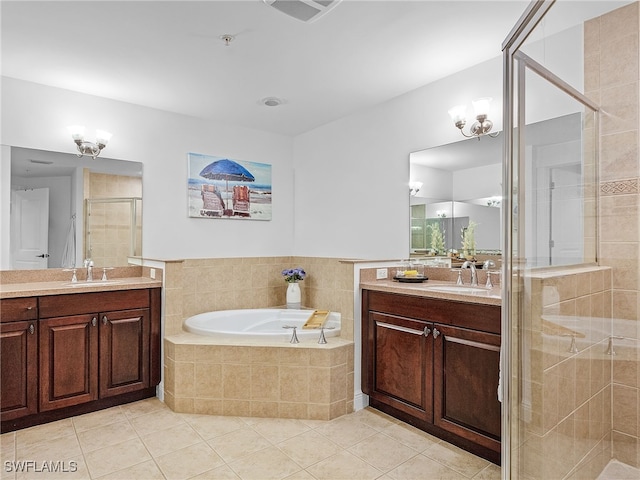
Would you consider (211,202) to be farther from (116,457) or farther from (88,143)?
(116,457)

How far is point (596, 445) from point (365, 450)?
4.14ft

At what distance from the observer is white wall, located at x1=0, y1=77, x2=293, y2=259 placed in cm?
296

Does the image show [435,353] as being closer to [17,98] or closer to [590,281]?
[590,281]

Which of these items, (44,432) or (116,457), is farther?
(44,432)

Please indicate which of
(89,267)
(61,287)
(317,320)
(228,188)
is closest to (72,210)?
(89,267)

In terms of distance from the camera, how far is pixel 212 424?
2.64 meters

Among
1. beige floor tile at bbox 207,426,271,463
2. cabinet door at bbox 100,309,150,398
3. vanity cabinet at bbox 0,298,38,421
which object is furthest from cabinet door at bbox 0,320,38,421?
beige floor tile at bbox 207,426,271,463

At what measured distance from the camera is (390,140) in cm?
339

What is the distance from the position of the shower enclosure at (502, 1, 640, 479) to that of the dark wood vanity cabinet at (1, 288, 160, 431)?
256cm

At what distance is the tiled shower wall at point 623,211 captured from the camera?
138cm

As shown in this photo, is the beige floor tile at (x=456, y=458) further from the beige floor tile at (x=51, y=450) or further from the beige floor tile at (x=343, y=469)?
the beige floor tile at (x=51, y=450)

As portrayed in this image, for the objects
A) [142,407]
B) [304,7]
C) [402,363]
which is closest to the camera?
[304,7]

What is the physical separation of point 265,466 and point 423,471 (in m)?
0.84

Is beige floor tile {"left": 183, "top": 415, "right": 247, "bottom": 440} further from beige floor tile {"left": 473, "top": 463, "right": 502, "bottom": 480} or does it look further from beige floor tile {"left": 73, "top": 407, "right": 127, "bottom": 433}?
beige floor tile {"left": 473, "top": 463, "right": 502, "bottom": 480}
